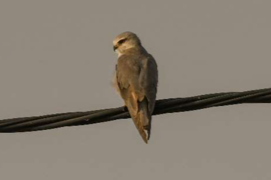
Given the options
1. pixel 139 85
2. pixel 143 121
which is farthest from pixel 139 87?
pixel 143 121

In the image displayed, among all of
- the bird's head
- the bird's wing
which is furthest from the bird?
the bird's head

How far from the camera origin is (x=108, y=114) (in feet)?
25.4

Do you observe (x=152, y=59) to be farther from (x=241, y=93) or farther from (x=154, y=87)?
(x=241, y=93)

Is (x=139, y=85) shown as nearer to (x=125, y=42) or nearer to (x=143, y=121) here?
(x=143, y=121)

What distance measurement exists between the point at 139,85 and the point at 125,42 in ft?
11.4

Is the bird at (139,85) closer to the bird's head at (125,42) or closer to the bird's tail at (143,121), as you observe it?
the bird's tail at (143,121)

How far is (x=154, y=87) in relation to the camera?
9656 mm

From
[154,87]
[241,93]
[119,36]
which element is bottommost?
[241,93]

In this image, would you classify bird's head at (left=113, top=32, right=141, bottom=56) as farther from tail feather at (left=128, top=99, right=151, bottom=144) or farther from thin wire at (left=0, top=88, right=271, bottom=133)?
thin wire at (left=0, top=88, right=271, bottom=133)

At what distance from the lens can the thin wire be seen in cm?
747

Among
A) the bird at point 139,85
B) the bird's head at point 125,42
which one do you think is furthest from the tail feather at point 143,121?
the bird's head at point 125,42

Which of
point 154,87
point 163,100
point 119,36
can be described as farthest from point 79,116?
point 119,36

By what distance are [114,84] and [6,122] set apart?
3066 mm

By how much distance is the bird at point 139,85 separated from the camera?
903 centimetres
